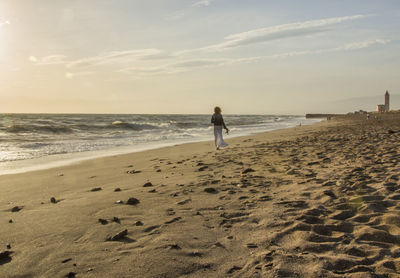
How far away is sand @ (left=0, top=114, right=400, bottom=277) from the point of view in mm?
2453

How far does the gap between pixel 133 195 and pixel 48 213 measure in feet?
3.95

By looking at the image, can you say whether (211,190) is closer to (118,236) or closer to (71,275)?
(118,236)

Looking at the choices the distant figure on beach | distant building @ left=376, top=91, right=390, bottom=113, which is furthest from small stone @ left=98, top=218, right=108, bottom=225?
distant building @ left=376, top=91, right=390, bottom=113

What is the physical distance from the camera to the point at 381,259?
2490 millimetres

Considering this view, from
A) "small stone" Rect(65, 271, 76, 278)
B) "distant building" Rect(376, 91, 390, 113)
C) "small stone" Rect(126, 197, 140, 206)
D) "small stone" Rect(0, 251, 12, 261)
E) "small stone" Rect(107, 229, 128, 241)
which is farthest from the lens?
"distant building" Rect(376, 91, 390, 113)

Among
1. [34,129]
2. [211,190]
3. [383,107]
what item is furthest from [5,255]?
[383,107]

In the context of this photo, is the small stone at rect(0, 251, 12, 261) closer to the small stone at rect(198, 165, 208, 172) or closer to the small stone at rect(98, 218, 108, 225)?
the small stone at rect(98, 218, 108, 225)

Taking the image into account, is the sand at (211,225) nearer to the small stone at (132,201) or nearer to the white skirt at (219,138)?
the small stone at (132,201)

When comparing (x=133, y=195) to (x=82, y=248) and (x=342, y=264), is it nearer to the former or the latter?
(x=82, y=248)

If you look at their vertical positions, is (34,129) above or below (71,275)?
above

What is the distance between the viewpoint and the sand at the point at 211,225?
2453 mm

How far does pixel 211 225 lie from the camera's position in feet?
10.9

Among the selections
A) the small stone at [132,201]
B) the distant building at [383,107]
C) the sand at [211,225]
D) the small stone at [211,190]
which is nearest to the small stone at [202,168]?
the sand at [211,225]

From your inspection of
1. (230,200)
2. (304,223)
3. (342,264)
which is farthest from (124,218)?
(342,264)
